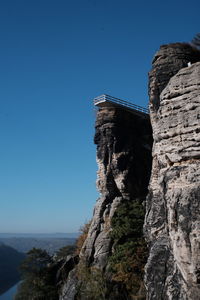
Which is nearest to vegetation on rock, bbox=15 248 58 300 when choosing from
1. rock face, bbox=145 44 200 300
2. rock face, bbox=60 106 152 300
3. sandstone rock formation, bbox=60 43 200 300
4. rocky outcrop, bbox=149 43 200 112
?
rock face, bbox=60 106 152 300

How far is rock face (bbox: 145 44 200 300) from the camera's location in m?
13.3

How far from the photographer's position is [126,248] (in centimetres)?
3142

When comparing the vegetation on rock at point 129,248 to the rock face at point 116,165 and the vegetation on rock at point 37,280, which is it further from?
the vegetation on rock at point 37,280

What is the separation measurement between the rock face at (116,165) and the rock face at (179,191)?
58.6 ft

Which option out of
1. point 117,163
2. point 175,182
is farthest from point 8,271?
point 175,182

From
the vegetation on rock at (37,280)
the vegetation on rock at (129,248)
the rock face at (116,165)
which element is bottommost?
the vegetation on rock at (37,280)

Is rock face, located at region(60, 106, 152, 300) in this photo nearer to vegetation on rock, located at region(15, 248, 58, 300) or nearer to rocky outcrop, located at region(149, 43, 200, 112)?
vegetation on rock, located at region(15, 248, 58, 300)

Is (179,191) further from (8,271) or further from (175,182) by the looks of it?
(8,271)

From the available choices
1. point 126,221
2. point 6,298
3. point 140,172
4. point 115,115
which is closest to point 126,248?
point 126,221

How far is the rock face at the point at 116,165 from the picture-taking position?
3619 cm

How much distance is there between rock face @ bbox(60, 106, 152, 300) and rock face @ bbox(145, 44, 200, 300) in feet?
58.6

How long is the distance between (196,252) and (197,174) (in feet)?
9.88

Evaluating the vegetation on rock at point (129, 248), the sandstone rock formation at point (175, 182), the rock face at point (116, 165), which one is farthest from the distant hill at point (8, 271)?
the sandstone rock formation at point (175, 182)

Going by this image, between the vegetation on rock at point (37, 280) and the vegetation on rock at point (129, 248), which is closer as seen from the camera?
the vegetation on rock at point (129, 248)
